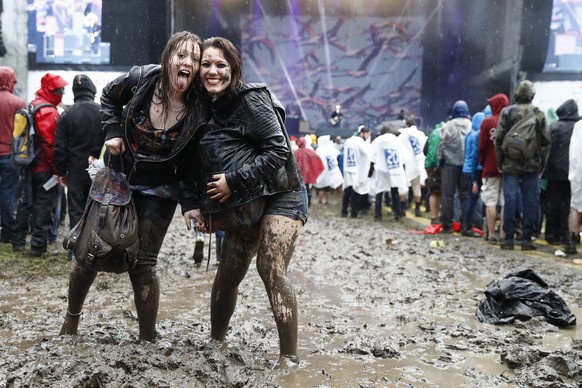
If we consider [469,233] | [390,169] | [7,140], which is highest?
[7,140]

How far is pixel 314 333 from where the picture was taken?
4406mm

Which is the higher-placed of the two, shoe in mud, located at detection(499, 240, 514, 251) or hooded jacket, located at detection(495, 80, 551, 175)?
hooded jacket, located at detection(495, 80, 551, 175)

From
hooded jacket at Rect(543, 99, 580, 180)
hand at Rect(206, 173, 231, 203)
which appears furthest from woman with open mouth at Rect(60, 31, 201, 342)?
hooded jacket at Rect(543, 99, 580, 180)

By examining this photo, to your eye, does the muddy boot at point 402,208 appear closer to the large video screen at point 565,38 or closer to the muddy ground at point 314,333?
the muddy ground at point 314,333

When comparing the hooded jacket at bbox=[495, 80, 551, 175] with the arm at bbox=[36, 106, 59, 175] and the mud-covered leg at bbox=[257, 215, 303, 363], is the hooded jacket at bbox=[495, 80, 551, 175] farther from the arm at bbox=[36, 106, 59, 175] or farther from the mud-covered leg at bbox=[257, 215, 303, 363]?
the mud-covered leg at bbox=[257, 215, 303, 363]

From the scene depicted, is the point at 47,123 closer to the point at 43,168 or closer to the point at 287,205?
the point at 43,168

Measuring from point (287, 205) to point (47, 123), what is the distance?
187 inches

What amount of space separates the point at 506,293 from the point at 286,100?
1135 inches

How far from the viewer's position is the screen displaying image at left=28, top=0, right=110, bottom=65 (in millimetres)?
23453

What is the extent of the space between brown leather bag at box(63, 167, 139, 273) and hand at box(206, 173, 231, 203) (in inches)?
18.8

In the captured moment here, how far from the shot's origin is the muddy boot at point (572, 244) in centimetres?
848

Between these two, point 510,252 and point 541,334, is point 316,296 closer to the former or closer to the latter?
point 541,334

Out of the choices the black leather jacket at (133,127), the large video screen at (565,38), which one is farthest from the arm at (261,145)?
the large video screen at (565,38)

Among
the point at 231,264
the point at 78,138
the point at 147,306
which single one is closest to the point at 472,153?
the point at 78,138
